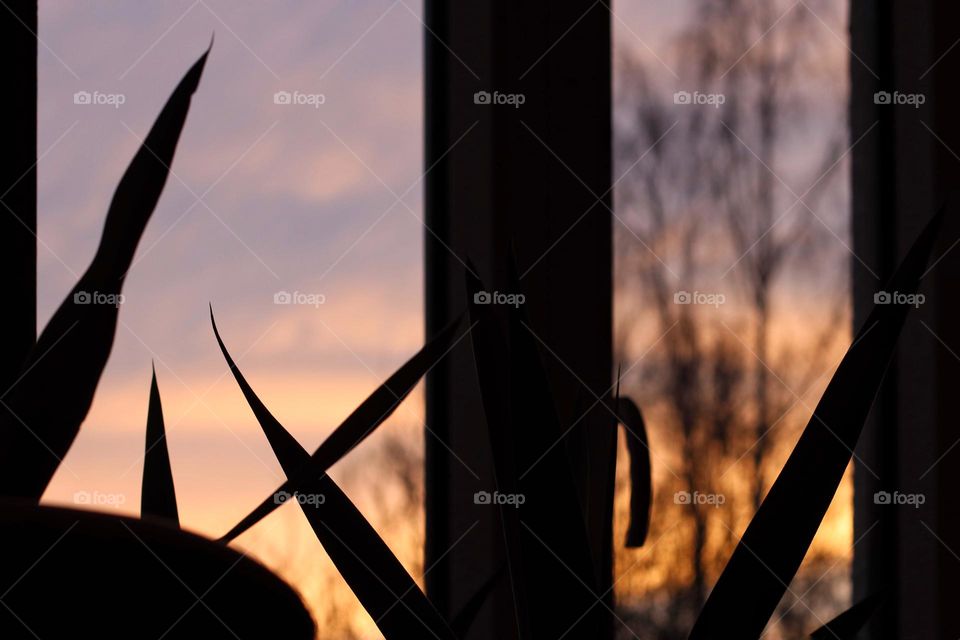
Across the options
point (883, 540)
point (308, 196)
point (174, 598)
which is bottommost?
point (883, 540)

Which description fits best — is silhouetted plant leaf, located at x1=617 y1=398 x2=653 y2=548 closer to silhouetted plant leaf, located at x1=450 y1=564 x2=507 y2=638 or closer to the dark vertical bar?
silhouetted plant leaf, located at x1=450 y1=564 x2=507 y2=638

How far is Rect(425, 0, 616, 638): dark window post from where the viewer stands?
865mm

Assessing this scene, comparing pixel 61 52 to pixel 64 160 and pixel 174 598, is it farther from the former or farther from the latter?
pixel 174 598

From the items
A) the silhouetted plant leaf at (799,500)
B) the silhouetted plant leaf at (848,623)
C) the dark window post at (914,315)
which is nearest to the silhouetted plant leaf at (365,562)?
the silhouetted plant leaf at (799,500)

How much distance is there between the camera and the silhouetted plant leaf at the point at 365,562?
1.34 feet

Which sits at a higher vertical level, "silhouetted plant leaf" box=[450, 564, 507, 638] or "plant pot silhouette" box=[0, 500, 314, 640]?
"plant pot silhouette" box=[0, 500, 314, 640]

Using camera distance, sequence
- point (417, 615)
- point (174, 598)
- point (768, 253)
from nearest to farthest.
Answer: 1. point (174, 598)
2. point (417, 615)
3. point (768, 253)

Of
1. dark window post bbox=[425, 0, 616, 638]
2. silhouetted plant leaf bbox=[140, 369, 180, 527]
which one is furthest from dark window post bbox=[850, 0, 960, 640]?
silhouetted plant leaf bbox=[140, 369, 180, 527]

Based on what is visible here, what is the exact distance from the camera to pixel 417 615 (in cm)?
41

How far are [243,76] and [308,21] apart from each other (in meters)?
0.11

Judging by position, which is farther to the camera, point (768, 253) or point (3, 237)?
point (768, 253)

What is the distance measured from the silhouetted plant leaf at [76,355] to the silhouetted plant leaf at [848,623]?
1.73 feet

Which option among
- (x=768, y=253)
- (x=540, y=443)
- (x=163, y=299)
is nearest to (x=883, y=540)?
(x=768, y=253)

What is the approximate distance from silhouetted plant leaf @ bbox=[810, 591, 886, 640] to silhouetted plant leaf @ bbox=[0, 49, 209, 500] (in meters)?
0.53
